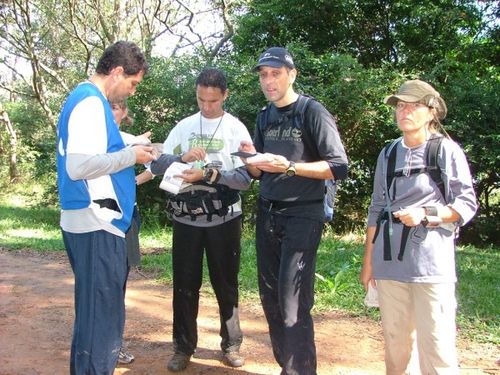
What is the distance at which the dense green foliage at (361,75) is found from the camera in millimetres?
9836

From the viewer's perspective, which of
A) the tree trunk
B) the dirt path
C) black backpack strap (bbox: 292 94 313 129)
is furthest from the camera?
the tree trunk

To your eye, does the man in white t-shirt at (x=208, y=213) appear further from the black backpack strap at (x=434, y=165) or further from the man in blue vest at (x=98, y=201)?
the black backpack strap at (x=434, y=165)

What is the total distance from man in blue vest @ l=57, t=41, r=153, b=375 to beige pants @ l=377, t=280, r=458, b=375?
1.51 m

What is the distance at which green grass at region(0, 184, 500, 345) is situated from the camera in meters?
4.92

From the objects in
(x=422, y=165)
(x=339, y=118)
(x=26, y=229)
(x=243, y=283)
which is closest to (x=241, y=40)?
(x=339, y=118)

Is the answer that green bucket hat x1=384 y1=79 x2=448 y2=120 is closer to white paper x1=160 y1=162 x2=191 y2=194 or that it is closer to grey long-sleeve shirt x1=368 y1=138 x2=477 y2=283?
grey long-sleeve shirt x1=368 y1=138 x2=477 y2=283

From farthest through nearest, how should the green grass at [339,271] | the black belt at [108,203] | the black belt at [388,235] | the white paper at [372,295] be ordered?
the green grass at [339,271] → the white paper at [372,295] → the black belt at [388,235] → the black belt at [108,203]

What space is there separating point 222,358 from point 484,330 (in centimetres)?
231

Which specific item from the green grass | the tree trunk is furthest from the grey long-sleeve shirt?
the tree trunk

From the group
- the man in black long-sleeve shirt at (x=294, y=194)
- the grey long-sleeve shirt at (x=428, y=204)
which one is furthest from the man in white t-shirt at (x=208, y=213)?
the grey long-sleeve shirt at (x=428, y=204)

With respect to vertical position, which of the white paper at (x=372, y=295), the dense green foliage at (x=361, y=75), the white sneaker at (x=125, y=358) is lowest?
the white sneaker at (x=125, y=358)

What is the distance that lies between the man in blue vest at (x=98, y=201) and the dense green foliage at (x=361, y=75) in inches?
267

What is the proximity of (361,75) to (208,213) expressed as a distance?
274 inches

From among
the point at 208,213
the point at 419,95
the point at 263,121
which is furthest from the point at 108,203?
the point at 419,95
